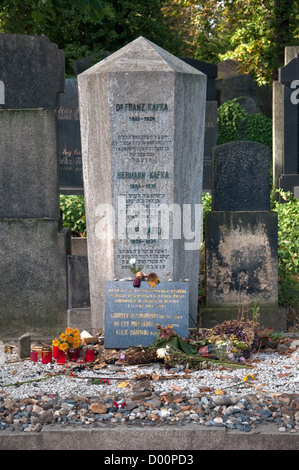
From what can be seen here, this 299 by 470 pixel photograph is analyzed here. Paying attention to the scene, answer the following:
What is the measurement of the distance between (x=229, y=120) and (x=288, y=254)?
9.79 metres

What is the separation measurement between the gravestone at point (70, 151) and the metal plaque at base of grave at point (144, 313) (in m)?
6.49

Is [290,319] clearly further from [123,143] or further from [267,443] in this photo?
[267,443]

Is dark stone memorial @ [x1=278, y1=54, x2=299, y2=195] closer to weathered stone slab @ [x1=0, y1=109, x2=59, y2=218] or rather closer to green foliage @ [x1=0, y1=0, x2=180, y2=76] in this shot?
weathered stone slab @ [x1=0, y1=109, x2=59, y2=218]

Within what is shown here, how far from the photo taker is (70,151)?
39.9 ft

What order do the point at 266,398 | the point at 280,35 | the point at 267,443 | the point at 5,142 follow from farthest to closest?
the point at 280,35 < the point at 5,142 < the point at 266,398 < the point at 267,443

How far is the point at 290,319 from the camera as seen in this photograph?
6648mm

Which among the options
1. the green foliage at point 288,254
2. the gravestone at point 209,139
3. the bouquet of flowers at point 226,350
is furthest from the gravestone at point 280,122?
the bouquet of flowers at point 226,350

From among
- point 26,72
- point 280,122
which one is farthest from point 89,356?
point 280,122

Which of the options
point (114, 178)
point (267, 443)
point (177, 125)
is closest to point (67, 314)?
point (114, 178)

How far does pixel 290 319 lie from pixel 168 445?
10.0ft

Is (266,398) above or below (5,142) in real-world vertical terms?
below

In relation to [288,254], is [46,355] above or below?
below

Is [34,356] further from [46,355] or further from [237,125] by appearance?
[237,125]

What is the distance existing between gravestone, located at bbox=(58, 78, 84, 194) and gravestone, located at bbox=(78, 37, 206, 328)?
6011mm
